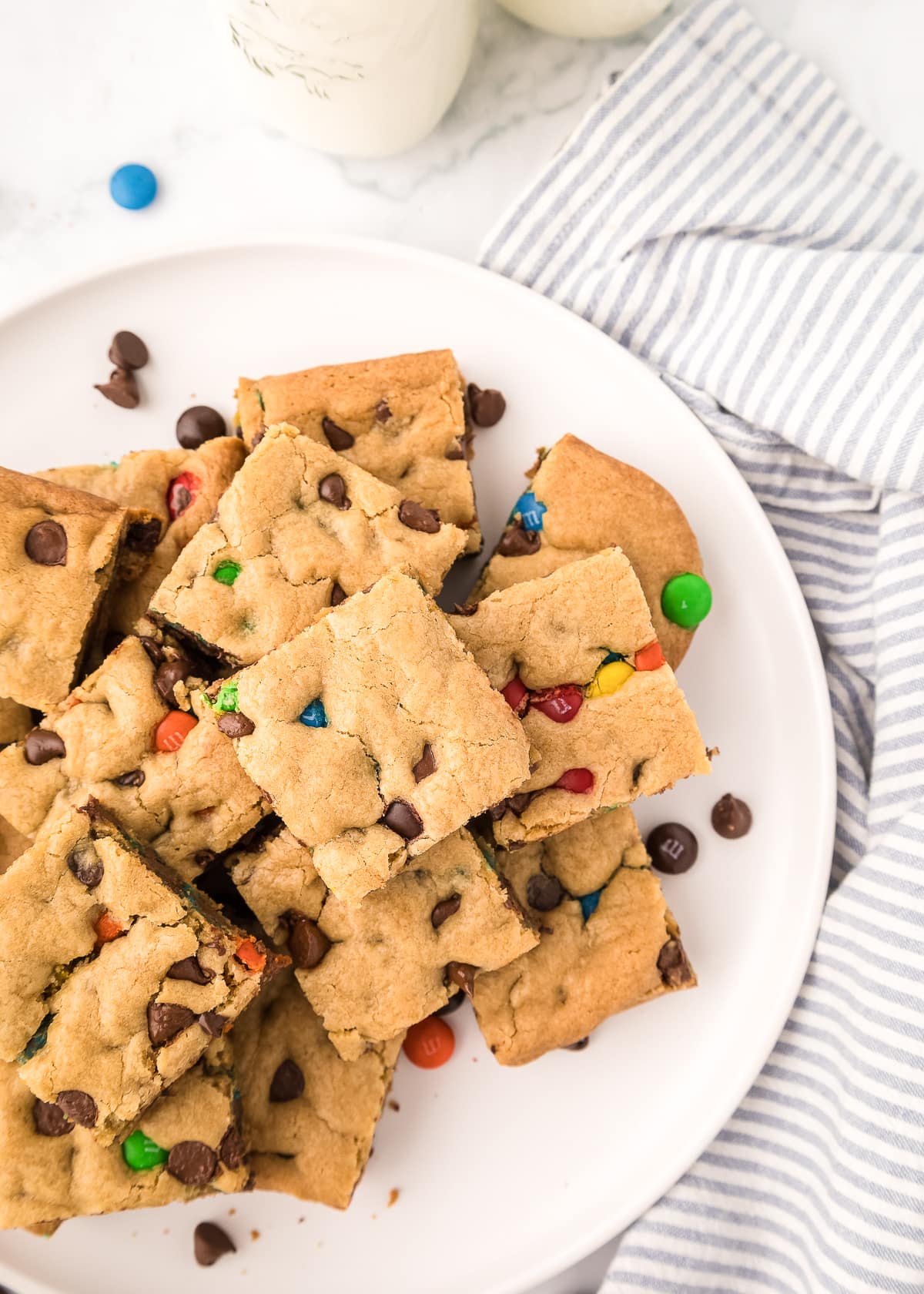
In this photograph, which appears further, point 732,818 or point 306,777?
point 732,818

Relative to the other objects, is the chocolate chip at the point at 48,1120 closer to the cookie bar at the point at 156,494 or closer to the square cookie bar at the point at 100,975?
the square cookie bar at the point at 100,975

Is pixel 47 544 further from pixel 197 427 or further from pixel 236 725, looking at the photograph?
pixel 236 725

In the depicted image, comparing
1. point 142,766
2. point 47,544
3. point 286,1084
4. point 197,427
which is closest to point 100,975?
point 142,766

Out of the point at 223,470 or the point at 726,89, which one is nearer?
the point at 223,470

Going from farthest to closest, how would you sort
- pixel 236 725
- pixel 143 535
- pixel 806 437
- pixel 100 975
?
pixel 806 437
pixel 143 535
pixel 100 975
pixel 236 725

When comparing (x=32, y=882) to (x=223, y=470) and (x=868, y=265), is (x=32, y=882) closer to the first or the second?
(x=223, y=470)

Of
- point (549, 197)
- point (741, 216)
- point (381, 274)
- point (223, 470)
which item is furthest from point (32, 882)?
point (741, 216)
